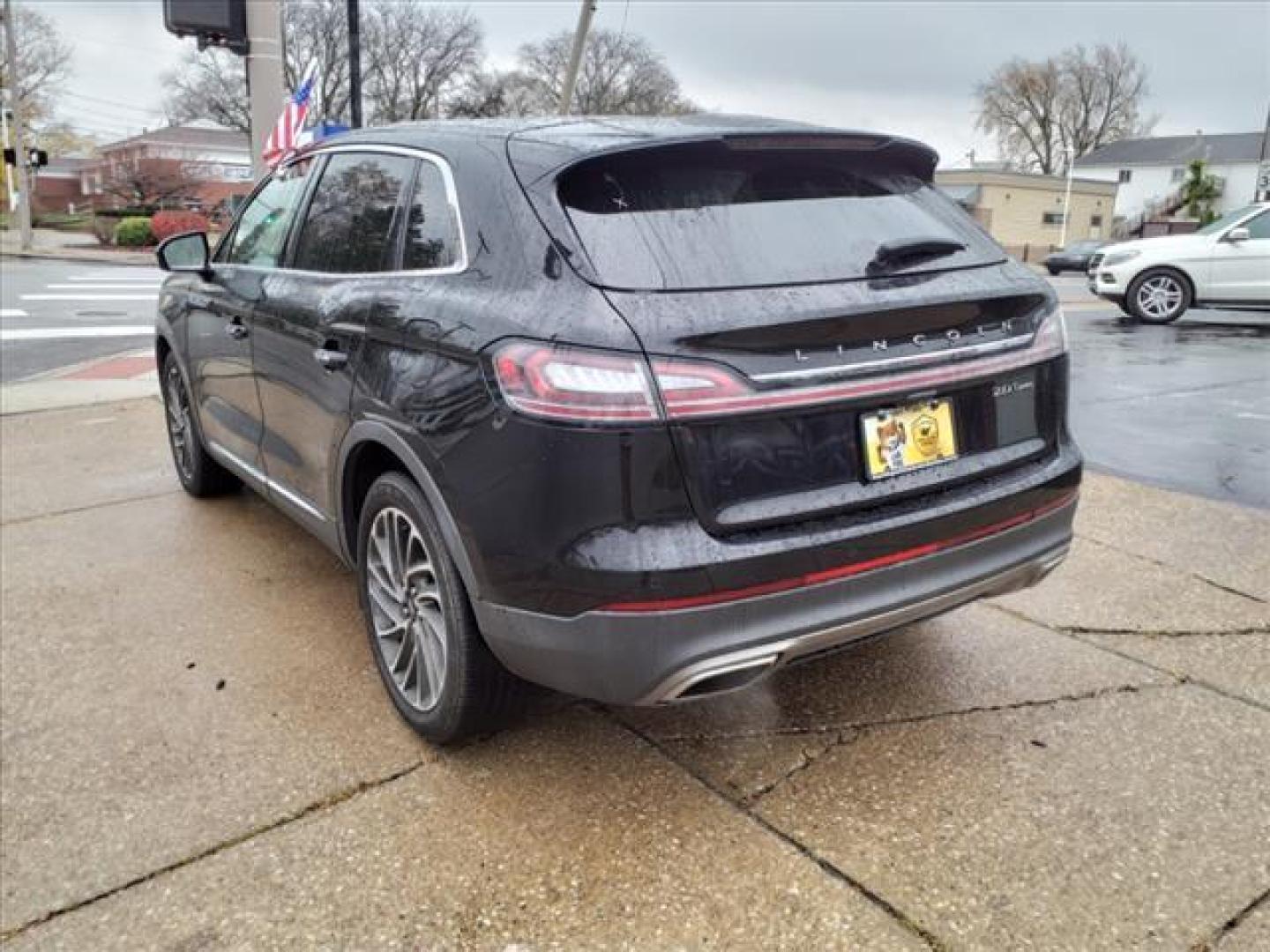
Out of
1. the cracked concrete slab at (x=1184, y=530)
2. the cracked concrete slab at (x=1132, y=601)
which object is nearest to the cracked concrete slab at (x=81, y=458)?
the cracked concrete slab at (x=1132, y=601)

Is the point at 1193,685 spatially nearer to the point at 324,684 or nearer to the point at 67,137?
the point at 324,684

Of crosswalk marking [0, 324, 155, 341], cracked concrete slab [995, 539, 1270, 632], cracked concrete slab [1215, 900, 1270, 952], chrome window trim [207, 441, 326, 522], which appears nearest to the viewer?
cracked concrete slab [1215, 900, 1270, 952]

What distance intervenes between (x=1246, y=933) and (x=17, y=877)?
274cm

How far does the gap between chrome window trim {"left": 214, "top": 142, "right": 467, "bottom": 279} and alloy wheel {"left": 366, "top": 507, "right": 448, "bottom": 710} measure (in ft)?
2.17

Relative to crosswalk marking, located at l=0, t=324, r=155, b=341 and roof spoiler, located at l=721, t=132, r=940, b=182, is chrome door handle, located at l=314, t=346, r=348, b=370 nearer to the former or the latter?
roof spoiler, located at l=721, t=132, r=940, b=182

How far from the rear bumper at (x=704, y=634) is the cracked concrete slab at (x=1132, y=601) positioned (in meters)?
1.43

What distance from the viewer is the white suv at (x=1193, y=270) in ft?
42.7

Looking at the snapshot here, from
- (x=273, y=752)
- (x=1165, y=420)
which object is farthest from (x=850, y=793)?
(x=1165, y=420)

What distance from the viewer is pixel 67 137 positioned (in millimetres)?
74312

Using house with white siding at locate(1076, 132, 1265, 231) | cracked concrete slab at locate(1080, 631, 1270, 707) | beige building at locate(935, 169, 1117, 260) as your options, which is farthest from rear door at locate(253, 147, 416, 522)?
house with white siding at locate(1076, 132, 1265, 231)

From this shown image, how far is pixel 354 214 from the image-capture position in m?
3.32

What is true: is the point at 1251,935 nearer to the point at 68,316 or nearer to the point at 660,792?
the point at 660,792

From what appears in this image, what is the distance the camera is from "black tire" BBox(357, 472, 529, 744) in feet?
8.52

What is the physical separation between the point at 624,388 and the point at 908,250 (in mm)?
1010
